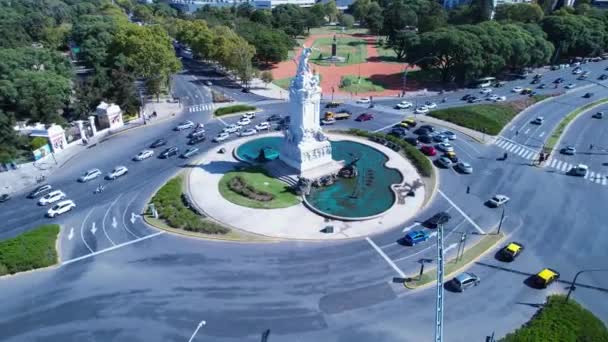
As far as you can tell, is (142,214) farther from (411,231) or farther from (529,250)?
(529,250)

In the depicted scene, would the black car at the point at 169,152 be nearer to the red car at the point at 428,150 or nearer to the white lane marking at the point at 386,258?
the white lane marking at the point at 386,258

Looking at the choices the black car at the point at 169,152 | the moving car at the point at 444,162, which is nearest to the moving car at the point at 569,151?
the moving car at the point at 444,162

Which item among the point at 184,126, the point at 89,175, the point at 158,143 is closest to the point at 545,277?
the point at 89,175

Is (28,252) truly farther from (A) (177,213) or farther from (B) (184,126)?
(B) (184,126)

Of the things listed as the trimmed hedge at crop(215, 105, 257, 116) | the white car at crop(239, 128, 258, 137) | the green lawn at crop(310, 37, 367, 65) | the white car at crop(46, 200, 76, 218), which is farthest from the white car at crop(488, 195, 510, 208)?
the green lawn at crop(310, 37, 367, 65)

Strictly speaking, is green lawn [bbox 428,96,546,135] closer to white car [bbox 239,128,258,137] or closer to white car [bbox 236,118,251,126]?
white car [bbox 239,128,258,137]
